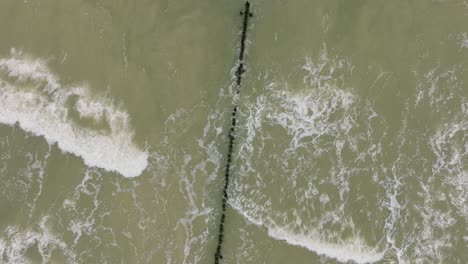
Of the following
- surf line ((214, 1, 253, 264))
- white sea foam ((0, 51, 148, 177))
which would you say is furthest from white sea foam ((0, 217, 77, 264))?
surf line ((214, 1, 253, 264))

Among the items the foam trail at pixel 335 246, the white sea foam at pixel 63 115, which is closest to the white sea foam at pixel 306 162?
the foam trail at pixel 335 246

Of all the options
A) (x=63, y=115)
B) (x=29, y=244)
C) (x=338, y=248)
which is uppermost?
(x=63, y=115)

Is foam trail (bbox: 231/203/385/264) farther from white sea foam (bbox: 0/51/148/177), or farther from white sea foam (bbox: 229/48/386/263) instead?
white sea foam (bbox: 0/51/148/177)

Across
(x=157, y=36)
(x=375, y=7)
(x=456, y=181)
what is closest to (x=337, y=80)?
(x=375, y=7)

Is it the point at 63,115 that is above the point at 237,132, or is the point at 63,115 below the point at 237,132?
below

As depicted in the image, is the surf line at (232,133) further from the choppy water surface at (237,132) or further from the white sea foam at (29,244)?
the white sea foam at (29,244)

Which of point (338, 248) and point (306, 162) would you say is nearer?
point (338, 248)

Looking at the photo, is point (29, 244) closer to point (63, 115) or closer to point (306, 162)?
point (63, 115)

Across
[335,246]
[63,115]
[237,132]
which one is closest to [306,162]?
[237,132]
